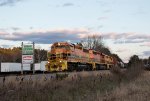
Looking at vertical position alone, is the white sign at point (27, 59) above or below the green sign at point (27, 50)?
below

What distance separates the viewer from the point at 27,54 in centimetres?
4391

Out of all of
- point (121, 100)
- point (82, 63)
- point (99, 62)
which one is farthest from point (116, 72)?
point (99, 62)

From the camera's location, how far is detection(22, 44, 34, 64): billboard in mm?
43656

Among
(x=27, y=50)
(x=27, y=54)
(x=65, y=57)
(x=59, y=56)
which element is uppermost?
(x=27, y=50)

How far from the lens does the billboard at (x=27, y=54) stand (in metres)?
43.7

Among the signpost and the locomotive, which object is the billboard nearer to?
the signpost

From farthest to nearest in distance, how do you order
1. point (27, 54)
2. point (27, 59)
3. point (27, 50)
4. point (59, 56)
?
point (59, 56), point (27, 50), point (27, 54), point (27, 59)

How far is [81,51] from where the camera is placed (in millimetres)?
52312

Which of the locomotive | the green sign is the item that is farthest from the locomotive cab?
the green sign

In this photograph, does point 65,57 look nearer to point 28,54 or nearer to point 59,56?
point 59,56

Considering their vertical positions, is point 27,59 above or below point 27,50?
below

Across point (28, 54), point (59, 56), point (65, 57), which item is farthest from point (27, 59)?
point (65, 57)

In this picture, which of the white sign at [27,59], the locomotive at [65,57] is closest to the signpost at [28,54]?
the white sign at [27,59]

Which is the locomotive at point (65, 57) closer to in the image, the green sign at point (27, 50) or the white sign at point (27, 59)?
the white sign at point (27, 59)
